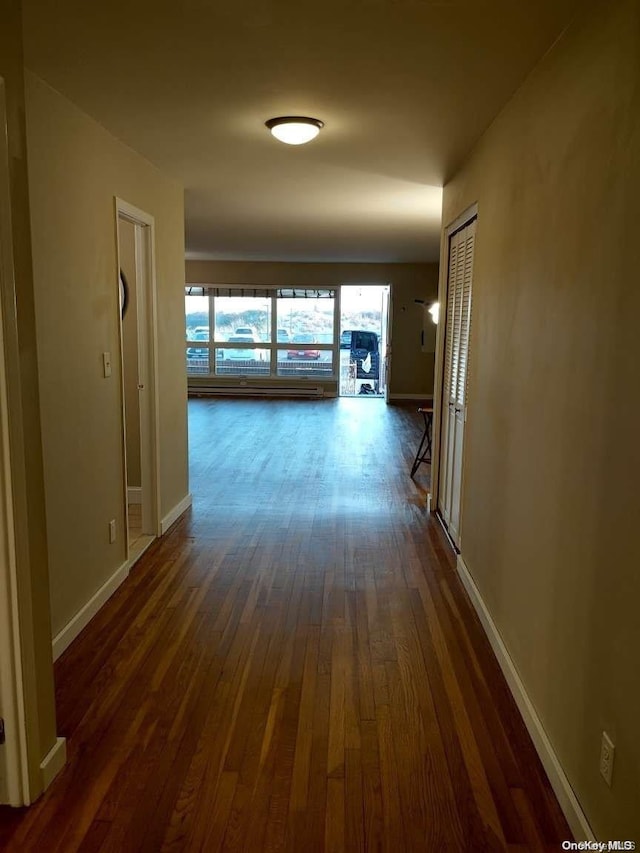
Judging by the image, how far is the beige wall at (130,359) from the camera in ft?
16.4

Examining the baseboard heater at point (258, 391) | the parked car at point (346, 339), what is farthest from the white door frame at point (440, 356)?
the parked car at point (346, 339)

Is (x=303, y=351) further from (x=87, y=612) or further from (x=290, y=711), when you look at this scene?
(x=290, y=711)

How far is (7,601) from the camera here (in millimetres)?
1856

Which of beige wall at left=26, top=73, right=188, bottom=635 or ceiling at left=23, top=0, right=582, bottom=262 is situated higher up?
ceiling at left=23, top=0, right=582, bottom=262

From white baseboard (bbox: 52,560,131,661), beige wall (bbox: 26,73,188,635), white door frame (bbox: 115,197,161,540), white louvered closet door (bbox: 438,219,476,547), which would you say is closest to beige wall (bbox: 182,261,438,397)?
white louvered closet door (bbox: 438,219,476,547)

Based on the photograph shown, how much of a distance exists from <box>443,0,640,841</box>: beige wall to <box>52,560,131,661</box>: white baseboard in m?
1.94

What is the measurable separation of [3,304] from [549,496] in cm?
178

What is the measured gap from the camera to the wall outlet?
1.62 m

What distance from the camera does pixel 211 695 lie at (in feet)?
8.41

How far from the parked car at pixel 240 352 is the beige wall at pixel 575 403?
896 centimetres

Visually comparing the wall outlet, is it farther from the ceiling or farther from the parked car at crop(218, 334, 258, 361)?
the parked car at crop(218, 334, 258, 361)

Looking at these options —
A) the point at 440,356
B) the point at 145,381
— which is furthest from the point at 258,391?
the point at 145,381

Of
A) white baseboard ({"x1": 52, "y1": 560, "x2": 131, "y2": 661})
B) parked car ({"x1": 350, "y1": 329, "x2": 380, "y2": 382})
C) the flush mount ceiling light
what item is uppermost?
the flush mount ceiling light

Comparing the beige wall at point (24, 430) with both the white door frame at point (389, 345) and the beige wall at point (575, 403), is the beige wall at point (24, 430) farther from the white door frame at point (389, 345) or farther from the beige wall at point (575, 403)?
the white door frame at point (389, 345)
